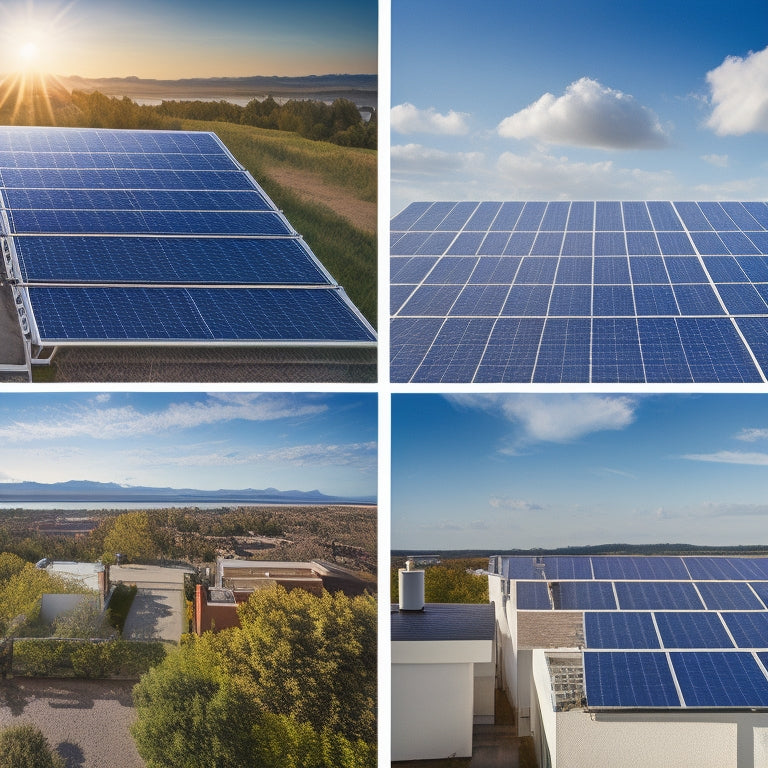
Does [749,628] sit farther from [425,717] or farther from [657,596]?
[425,717]

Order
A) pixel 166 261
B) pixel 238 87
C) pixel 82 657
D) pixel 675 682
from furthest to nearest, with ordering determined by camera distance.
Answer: pixel 238 87, pixel 166 261, pixel 82 657, pixel 675 682

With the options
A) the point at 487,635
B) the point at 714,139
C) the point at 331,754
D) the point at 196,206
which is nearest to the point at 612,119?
the point at 714,139

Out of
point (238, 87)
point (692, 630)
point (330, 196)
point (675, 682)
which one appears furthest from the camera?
point (238, 87)

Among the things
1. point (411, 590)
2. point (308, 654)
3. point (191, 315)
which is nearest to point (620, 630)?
point (411, 590)

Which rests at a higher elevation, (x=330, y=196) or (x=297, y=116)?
(x=297, y=116)

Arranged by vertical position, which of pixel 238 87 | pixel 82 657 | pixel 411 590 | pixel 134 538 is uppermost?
pixel 238 87

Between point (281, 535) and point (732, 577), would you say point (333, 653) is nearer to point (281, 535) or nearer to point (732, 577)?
point (281, 535)
